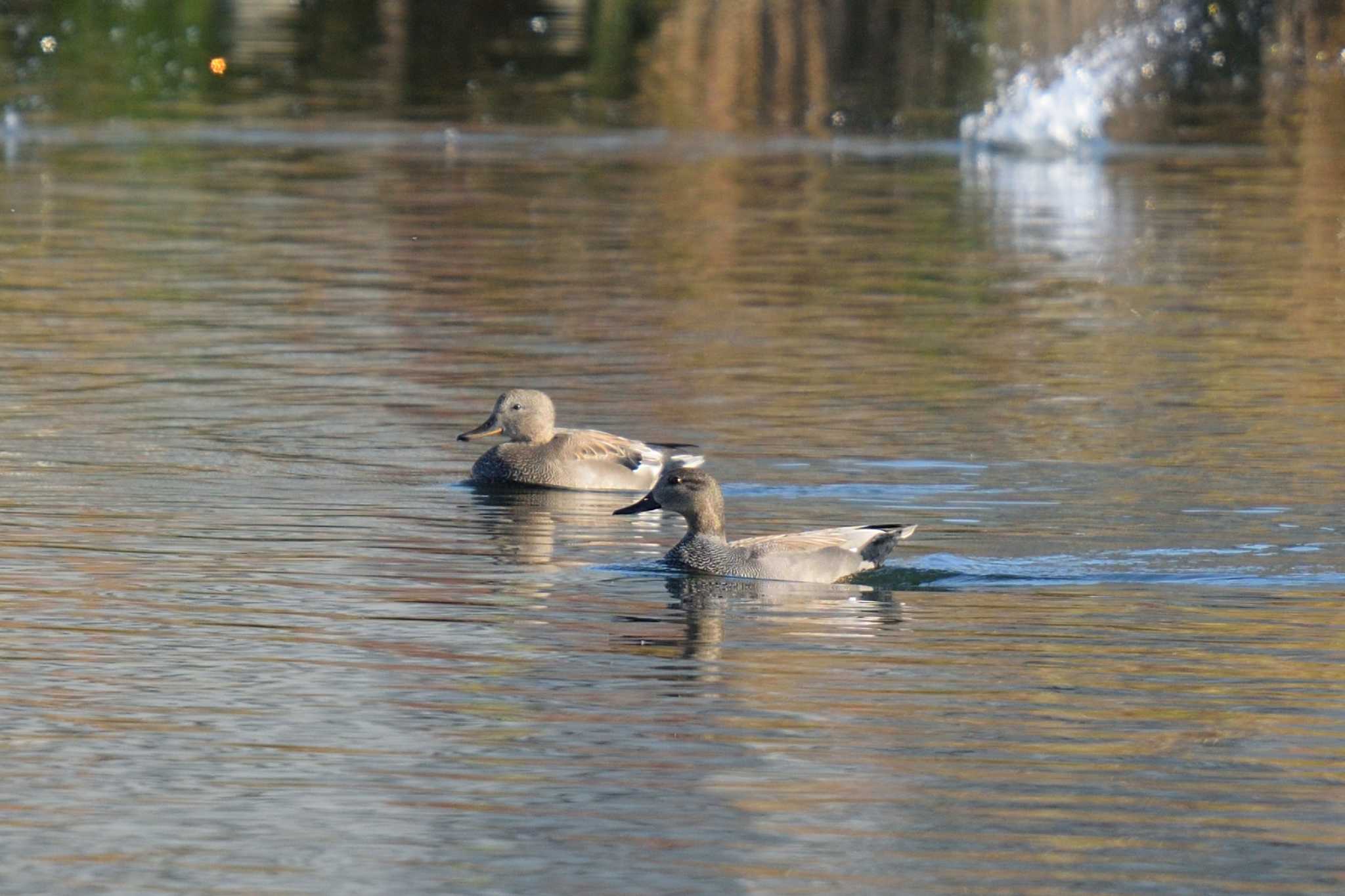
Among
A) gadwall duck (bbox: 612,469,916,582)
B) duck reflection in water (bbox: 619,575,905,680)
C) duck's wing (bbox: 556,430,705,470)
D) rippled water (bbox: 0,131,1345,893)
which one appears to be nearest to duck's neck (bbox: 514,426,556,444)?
duck's wing (bbox: 556,430,705,470)

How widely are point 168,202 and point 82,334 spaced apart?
35.5ft

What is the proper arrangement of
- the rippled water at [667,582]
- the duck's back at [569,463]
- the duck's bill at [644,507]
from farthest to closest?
the duck's back at [569,463] < the duck's bill at [644,507] < the rippled water at [667,582]

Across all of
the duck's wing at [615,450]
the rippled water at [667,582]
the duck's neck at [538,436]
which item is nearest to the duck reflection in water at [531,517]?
the rippled water at [667,582]

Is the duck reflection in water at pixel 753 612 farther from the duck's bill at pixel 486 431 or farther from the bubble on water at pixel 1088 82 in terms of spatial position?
the bubble on water at pixel 1088 82

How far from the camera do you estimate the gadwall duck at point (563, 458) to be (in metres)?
15.7

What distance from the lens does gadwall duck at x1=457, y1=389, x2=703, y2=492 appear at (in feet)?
51.5

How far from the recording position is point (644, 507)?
45.0 feet

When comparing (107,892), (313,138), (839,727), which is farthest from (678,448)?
(313,138)

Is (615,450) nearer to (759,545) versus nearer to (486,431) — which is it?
(486,431)

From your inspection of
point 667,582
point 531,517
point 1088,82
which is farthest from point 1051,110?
point 667,582

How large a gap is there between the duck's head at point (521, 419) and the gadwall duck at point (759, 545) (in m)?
2.74

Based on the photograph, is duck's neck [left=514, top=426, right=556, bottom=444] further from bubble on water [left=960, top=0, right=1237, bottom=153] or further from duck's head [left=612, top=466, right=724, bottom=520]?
bubble on water [left=960, top=0, right=1237, bottom=153]

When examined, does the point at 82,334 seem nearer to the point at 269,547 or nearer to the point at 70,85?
the point at 269,547

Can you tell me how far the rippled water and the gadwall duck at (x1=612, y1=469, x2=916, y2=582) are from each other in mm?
135
